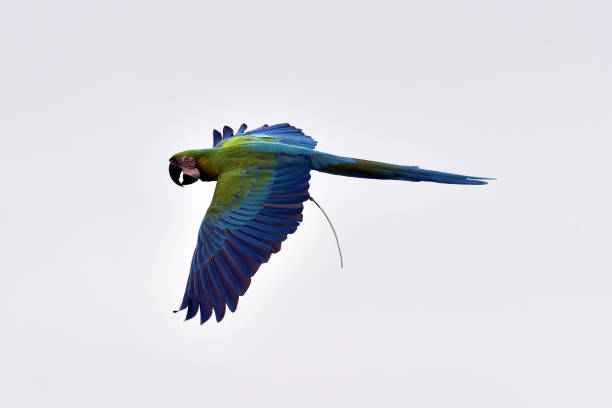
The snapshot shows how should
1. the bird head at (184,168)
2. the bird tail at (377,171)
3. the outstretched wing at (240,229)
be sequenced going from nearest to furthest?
the outstretched wing at (240,229)
the bird tail at (377,171)
the bird head at (184,168)

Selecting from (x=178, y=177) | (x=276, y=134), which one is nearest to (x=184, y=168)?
(x=178, y=177)

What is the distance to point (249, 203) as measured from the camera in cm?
1307

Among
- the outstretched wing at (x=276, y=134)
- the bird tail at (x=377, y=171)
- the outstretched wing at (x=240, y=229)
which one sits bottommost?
the outstretched wing at (x=240, y=229)

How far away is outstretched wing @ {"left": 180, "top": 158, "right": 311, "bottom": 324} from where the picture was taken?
12.5m

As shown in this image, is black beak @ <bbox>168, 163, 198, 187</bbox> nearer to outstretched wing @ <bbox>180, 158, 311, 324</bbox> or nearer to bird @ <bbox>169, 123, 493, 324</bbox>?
bird @ <bbox>169, 123, 493, 324</bbox>

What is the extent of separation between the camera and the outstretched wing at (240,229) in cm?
1247

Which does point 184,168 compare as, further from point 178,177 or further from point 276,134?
point 276,134

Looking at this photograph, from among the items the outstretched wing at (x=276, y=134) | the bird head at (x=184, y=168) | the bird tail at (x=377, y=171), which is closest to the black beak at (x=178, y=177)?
the bird head at (x=184, y=168)

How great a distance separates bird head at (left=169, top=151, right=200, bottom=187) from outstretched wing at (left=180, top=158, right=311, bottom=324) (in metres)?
0.87

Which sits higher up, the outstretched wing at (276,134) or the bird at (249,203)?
the outstretched wing at (276,134)

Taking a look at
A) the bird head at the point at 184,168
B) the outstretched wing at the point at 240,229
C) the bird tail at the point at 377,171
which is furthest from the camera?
the bird head at the point at 184,168

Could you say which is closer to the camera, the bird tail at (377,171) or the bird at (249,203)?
the bird at (249,203)

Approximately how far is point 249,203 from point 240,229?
0.37 metres

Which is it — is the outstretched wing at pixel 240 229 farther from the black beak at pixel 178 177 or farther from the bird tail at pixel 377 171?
the black beak at pixel 178 177
